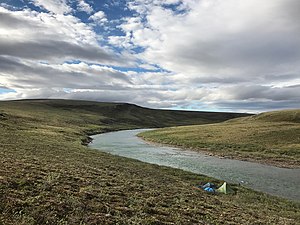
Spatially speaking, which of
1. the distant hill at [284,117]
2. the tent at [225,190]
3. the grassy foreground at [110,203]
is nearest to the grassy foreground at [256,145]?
the tent at [225,190]

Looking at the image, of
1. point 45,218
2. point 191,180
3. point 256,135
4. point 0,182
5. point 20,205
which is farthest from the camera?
point 256,135

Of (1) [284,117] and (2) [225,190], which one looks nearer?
(2) [225,190]

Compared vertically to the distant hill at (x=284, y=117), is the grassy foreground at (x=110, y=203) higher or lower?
lower

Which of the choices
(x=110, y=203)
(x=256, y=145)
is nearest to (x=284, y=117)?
(x=256, y=145)

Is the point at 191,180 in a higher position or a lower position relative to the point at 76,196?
lower

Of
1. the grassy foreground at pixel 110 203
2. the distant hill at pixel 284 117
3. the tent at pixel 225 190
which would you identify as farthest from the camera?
the distant hill at pixel 284 117

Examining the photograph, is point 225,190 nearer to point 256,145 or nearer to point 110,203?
point 110,203

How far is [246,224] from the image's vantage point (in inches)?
700

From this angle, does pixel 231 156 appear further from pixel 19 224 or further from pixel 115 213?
pixel 19 224

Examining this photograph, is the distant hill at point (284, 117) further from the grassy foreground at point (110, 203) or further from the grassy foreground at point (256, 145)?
the grassy foreground at point (110, 203)

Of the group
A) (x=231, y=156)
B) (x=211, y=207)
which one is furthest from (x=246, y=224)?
(x=231, y=156)

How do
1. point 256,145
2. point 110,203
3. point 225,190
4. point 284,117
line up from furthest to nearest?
point 284,117 → point 256,145 → point 225,190 → point 110,203

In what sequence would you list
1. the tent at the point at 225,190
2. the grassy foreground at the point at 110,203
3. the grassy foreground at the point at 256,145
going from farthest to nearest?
the grassy foreground at the point at 256,145 → the tent at the point at 225,190 → the grassy foreground at the point at 110,203

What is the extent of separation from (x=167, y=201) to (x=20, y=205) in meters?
10.0
